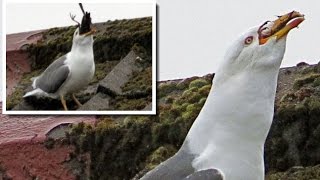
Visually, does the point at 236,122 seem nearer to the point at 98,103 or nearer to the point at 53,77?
the point at 98,103

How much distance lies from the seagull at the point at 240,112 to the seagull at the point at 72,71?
2432 mm

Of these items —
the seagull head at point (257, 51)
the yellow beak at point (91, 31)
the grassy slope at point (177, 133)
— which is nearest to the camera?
the seagull head at point (257, 51)

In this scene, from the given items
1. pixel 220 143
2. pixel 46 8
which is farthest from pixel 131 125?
pixel 220 143

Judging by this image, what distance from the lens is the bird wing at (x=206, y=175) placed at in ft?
11.5

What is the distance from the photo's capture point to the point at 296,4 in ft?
18.9

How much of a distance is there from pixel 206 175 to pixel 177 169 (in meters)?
0.11

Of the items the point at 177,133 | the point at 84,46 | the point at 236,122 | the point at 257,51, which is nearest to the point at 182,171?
the point at 236,122

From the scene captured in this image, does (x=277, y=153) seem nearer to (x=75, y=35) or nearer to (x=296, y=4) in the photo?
(x=296, y=4)

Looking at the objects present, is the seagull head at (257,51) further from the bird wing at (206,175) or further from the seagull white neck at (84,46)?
the seagull white neck at (84,46)

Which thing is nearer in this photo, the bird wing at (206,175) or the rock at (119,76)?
the bird wing at (206,175)

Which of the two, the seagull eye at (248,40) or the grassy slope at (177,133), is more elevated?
the seagull eye at (248,40)

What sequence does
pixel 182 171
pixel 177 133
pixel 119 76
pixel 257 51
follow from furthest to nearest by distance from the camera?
pixel 119 76, pixel 177 133, pixel 182 171, pixel 257 51

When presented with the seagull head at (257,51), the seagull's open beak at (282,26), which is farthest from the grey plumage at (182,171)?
the seagull's open beak at (282,26)

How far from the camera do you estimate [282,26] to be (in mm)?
3486
